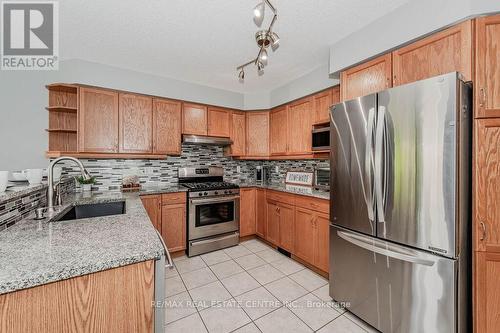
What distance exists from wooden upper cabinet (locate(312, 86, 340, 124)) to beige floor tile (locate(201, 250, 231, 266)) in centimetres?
226

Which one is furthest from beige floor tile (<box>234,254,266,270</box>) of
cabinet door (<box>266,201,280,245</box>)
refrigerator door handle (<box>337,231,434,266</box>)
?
refrigerator door handle (<box>337,231,434,266</box>)

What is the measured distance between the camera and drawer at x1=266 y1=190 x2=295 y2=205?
2.94m

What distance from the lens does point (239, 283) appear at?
238cm

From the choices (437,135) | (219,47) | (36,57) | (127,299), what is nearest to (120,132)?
(36,57)

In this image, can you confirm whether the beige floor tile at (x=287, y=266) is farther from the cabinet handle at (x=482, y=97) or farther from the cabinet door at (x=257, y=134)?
the cabinet handle at (x=482, y=97)

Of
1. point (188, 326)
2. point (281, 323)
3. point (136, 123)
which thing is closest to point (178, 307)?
point (188, 326)

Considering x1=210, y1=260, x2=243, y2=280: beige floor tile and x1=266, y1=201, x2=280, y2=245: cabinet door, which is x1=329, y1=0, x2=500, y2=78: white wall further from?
x1=210, y1=260, x2=243, y2=280: beige floor tile

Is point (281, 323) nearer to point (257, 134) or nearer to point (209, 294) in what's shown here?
point (209, 294)

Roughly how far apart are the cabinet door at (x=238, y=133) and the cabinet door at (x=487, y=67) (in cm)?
294

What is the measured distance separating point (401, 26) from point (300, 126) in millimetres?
1605

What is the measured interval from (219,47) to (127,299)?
2.37 meters

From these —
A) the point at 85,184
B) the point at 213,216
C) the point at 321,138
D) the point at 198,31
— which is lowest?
the point at 213,216

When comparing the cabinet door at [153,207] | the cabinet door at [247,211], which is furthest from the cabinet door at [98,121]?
the cabinet door at [247,211]

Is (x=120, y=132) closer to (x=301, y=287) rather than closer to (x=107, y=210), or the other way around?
(x=107, y=210)
